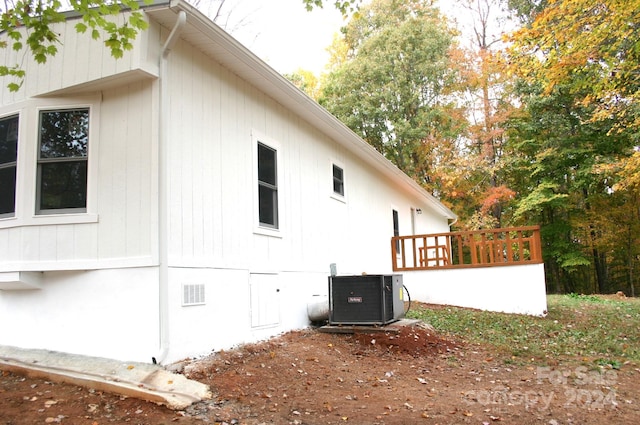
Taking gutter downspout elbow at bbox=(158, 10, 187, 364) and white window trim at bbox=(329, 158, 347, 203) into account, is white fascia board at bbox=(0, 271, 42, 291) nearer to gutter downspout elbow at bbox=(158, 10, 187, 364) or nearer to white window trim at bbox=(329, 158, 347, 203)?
gutter downspout elbow at bbox=(158, 10, 187, 364)

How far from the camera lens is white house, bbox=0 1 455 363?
16.6 ft

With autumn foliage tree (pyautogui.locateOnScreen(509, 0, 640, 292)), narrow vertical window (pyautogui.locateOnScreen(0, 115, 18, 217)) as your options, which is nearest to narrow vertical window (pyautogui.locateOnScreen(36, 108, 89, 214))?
narrow vertical window (pyautogui.locateOnScreen(0, 115, 18, 217))

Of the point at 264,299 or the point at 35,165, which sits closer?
the point at 35,165

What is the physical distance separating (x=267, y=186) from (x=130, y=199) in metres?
2.49

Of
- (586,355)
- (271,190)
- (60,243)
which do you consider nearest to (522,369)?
(586,355)

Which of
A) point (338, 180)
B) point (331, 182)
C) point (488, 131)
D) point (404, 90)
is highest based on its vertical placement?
point (404, 90)

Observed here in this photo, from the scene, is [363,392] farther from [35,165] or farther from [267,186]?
[35,165]

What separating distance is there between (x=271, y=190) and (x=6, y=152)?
3.50 meters

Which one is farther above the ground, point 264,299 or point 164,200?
point 164,200

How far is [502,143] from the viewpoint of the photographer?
22359mm

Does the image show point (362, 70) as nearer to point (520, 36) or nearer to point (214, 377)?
point (520, 36)

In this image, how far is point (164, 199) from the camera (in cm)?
511

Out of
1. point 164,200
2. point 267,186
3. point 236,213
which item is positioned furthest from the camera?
point 267,186

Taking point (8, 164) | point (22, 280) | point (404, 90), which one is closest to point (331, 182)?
point (8, 164)
